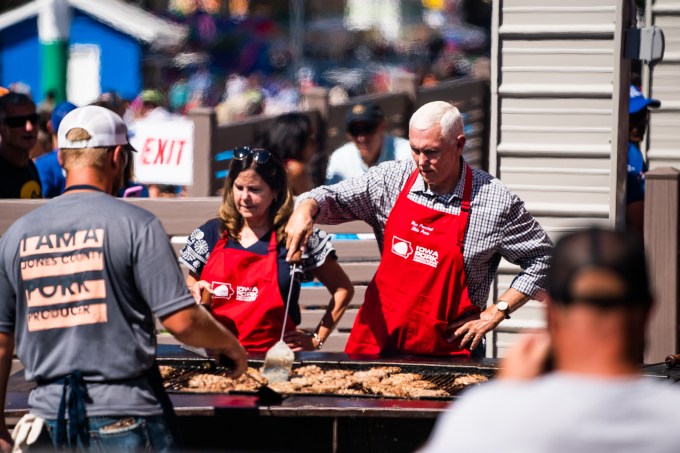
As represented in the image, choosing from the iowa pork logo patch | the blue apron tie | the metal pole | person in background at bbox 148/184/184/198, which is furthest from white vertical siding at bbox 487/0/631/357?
the metal pole

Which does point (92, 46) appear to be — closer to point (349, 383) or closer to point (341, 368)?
point (341, 368)

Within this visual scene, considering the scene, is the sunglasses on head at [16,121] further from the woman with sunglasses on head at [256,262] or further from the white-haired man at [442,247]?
the white-haired man at [442,247]

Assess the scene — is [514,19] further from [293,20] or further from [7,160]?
[293,20]

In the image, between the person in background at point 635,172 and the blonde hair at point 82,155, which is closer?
the blonde hair at point 82,155

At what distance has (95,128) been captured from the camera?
3805 millimetres

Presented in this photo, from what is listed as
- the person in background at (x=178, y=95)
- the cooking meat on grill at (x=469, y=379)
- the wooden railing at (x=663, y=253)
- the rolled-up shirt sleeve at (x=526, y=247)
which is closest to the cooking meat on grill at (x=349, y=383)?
the cooking meat on grill at (x=469, y=379)

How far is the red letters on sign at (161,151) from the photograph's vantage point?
Result: 950 centimetres

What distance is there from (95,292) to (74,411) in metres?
0.36

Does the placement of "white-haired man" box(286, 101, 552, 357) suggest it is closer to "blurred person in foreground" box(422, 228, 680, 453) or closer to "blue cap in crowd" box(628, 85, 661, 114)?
"blurred person in foreground" box(422, 228, 680, 453)

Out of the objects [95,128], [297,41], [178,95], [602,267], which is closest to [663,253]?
[95,128]

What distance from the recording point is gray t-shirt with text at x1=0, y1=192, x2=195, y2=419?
12.0ft

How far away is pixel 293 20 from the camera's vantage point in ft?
131

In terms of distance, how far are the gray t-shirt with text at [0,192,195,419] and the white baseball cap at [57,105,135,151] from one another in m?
0.18

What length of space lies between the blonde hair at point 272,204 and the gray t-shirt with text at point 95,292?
176cm
